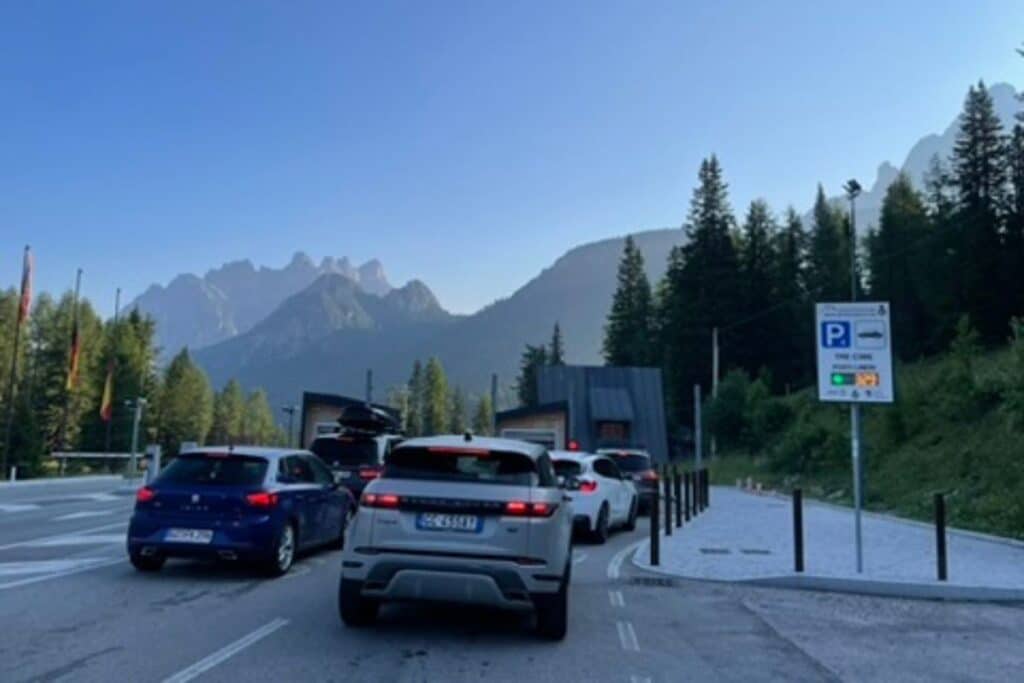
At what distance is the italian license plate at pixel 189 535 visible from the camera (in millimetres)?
9547

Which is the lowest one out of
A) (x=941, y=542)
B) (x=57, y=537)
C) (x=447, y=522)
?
(x=57, y=537)

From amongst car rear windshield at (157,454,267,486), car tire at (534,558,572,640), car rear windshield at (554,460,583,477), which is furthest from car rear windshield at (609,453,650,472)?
car tire at (534,558,572,640)

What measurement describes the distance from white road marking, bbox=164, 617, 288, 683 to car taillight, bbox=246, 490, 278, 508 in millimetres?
2416

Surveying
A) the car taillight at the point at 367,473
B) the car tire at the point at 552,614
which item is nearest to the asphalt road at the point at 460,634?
the car tire at the point at 552,614

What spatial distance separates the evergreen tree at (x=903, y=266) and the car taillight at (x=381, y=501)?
5719cm

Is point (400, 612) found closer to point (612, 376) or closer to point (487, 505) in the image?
point (487, 505)

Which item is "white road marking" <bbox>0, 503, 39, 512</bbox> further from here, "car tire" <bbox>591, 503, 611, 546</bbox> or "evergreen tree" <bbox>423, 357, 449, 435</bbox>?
"evergreen tree" <bbox>423, 357, 449, 435</bbox>

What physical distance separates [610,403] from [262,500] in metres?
39.2

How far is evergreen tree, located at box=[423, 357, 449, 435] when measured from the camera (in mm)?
118688

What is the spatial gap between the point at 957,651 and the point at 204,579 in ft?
25.8

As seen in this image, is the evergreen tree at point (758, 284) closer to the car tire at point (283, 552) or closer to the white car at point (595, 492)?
the white car at point (595, 492)

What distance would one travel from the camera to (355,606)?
279 inches

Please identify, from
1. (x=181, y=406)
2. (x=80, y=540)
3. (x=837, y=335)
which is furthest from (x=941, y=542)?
(x=181, y=406)

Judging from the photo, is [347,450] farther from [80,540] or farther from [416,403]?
[416,403]
